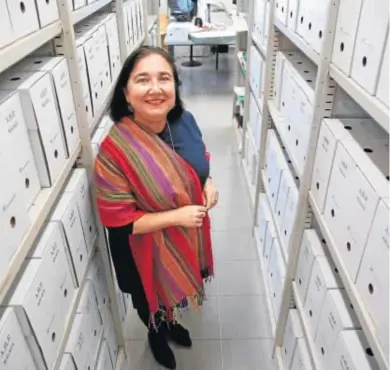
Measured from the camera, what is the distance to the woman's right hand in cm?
136

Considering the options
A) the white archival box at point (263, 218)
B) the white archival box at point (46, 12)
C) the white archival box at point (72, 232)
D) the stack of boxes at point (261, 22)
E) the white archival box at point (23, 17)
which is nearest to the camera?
the white archival box at point (23, 17)

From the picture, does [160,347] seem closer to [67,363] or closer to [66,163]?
[67,363]

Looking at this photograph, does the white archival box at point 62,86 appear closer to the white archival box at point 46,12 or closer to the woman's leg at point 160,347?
the white archival box at point 46,12

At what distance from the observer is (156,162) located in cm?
133

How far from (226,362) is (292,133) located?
1.04m

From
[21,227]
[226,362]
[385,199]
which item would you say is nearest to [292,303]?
[226,362]

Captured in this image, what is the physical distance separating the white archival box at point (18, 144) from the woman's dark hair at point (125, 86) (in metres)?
0.47

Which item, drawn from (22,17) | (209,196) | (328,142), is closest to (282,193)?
(209,196)

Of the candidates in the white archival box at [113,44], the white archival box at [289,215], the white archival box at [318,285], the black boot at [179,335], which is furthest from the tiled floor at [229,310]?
the white archival box at [113,44]

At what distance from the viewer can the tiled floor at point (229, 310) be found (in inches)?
72.9

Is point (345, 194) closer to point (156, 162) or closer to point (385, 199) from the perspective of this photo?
point (385, 199)

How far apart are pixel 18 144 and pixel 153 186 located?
491 millimetres

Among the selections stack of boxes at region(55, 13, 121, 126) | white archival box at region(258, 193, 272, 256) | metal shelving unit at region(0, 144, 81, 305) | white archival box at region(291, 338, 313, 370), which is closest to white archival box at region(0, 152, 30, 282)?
metal shelving unit at region(0, 144, 81, 305)

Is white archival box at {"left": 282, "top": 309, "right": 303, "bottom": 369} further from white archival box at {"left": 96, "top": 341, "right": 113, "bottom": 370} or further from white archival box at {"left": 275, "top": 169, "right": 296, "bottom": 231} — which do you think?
white archival box at {"left": 96, "top": 341, "right": 113, "bottom": 370}
